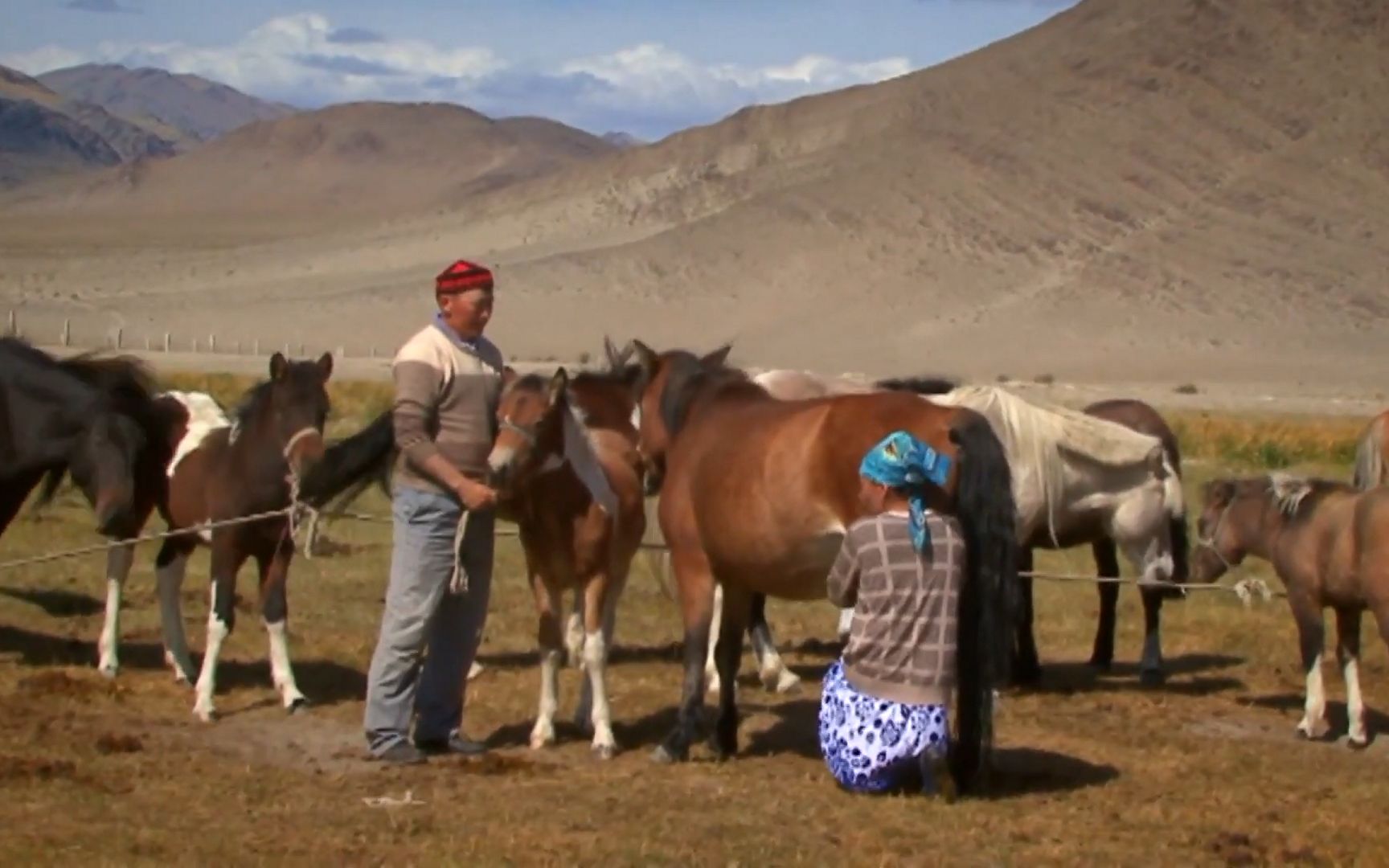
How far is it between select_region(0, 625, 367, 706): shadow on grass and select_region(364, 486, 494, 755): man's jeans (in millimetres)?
1655

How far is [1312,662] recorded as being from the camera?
1080cm

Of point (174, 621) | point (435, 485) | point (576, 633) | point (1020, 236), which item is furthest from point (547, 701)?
point (1020, 236)

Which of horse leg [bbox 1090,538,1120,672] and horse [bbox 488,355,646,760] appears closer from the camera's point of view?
horse [bbox 488,355,646,760]

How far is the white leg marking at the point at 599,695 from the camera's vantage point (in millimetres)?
9758

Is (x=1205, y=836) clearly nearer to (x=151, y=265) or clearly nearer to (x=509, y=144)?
(x=151, y=265)

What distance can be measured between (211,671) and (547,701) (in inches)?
78.6

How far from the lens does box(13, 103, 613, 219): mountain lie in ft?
538

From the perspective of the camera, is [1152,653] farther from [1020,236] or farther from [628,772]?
[1020,236]

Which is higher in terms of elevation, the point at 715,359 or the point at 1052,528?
the point at 715,359

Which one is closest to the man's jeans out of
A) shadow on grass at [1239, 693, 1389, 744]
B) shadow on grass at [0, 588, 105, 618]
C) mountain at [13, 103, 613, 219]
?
shadow on grass at [1239, 693, 1389, 744]

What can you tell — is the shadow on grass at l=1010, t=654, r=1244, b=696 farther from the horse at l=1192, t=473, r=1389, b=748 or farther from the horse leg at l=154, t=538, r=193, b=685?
the horse leg at l=154, t=538, r=193, b=685

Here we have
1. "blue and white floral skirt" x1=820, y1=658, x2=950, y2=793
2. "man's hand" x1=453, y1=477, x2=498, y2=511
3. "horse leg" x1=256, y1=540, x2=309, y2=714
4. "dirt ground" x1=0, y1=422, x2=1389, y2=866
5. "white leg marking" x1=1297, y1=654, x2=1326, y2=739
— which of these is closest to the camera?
"dirt ground" x1=0, y1=422, x2=1389, y2=866

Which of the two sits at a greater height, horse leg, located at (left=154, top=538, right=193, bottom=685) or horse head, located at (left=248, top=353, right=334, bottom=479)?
horse head, located at (left=248, top=353, right=334, bottom=479)

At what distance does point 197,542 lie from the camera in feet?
39.2
